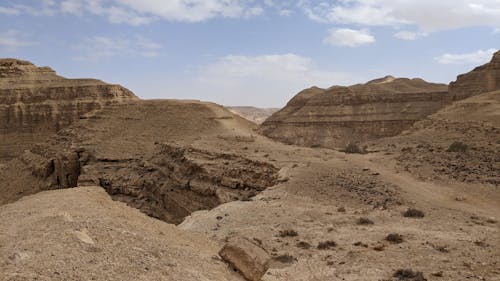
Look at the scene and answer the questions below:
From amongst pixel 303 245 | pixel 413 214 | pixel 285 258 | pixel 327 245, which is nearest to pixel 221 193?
pixel 413 214

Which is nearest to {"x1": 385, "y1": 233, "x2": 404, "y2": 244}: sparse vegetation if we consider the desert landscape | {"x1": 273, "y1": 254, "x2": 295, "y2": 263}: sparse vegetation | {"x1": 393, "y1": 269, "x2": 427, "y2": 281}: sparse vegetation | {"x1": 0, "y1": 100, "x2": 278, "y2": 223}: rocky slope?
the desert landscape

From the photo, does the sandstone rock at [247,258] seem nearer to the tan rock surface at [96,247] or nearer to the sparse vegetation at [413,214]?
the tan rock surface at [96,247]

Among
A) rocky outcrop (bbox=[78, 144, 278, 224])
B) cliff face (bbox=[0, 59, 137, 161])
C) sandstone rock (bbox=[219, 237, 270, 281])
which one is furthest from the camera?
cliff face (bbox=[0, 59, 137, 161])

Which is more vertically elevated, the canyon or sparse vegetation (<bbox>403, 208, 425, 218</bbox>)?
the canyon

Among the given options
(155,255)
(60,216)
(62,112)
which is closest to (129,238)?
(155,255)

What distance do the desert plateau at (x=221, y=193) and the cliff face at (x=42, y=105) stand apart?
104 millimetres

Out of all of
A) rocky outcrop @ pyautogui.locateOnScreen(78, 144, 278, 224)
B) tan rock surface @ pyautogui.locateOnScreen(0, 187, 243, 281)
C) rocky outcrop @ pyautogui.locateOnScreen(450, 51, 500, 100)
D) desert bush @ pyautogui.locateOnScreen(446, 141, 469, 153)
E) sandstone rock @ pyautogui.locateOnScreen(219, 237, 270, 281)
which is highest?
rocky outcrop @ pyautogui.locateOnScreen(450, 51, 500, 100)

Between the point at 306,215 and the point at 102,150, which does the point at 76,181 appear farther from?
the point at 306,215

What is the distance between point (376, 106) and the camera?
52219 millimetres

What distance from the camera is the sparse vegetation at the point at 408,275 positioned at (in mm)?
7438

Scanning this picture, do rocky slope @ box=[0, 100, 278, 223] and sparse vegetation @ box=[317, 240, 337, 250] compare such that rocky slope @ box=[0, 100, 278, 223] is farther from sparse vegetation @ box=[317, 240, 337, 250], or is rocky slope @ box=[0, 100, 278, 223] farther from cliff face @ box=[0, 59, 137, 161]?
sparse vegetation @ box=[317, 240, 337, 250]

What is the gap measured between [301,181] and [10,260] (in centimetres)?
1090

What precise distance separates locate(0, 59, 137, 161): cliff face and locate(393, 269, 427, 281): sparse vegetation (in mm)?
29351

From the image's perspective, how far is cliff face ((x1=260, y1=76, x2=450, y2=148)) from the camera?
48.6 meters
